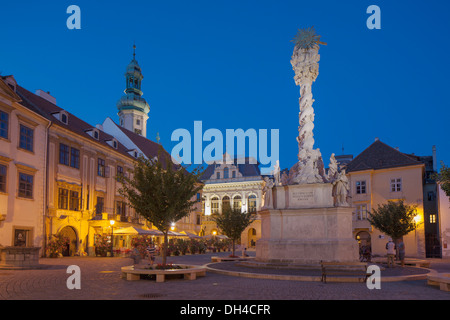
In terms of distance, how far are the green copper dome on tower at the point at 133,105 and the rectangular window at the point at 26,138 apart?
47.1 metres

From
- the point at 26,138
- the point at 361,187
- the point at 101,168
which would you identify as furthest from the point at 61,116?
the point at 361,187

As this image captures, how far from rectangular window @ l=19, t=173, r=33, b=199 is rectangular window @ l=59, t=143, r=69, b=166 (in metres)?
4.20

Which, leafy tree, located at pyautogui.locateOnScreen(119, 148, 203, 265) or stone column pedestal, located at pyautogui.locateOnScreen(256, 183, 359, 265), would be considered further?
stone column pedestal, located at pyautogui.locateOnScreen(256, 183, 359, 265)

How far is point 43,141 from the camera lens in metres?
32.8

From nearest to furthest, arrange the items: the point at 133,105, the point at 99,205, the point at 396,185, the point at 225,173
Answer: the point at 99,205
the point at 396,185
the point at 225,173
the point at 133,105

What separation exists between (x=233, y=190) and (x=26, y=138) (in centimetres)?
4754

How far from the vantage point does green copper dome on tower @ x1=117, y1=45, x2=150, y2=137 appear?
78.6m

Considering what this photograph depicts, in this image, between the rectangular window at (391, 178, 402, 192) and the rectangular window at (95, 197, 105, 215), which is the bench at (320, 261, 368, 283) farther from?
the rectangular window at (391, 178, 402, 192)

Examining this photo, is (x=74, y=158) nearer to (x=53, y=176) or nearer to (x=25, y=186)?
(x=53, y=176)

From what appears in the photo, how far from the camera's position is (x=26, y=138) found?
31141 mm

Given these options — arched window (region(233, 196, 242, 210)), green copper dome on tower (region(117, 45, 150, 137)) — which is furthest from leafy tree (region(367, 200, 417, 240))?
green copper dome on tower (region(117, 45, 150, 137))

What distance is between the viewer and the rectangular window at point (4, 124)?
2867cm
